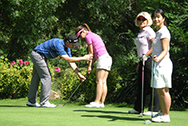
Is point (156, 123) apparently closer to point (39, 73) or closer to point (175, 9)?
point (39, 73)

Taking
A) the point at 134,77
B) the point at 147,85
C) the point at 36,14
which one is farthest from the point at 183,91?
the point at 36,14

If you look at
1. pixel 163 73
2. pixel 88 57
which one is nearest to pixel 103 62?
pixel 88 57

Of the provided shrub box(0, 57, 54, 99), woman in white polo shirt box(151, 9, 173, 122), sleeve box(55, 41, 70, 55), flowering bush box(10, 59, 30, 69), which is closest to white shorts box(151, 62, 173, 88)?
woman in white polo shirt box(151, 9, 173, 122)

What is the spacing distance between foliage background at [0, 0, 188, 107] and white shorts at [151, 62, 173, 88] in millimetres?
3126

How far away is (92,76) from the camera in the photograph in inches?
356

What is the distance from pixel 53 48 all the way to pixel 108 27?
7171mm

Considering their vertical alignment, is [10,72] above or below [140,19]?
below

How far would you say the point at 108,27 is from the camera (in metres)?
13.6

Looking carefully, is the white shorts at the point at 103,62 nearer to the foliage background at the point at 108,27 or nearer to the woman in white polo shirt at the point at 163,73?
the foliage background at the point at 108,27

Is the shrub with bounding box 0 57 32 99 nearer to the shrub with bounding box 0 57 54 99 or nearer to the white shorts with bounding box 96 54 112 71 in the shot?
the shrub with bounding box 0 57 54 99

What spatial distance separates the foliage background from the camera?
26.9 ft

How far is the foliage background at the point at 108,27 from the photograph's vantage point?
323 inches

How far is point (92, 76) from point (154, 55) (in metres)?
4.43

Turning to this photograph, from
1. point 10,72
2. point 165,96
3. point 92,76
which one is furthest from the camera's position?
point 10,72
